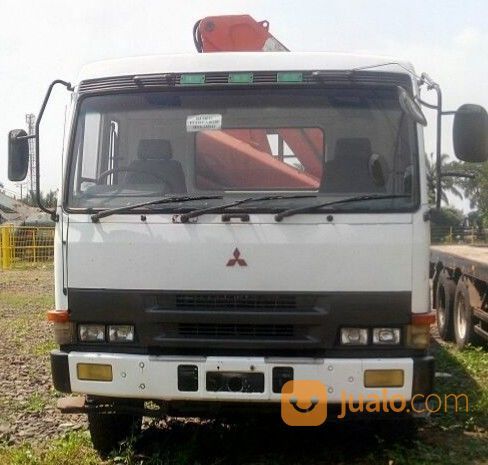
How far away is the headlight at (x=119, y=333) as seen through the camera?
4.38m

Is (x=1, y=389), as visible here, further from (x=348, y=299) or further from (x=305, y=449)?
(x=348, y=299)

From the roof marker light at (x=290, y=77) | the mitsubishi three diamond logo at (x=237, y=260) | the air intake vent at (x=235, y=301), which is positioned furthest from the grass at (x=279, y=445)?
the roof marker light at (x=290, y=77)

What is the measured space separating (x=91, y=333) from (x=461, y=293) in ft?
18.4

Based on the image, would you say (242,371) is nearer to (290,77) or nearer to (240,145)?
(240,145)

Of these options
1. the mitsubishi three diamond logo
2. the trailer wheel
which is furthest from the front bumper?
the trailer wheel

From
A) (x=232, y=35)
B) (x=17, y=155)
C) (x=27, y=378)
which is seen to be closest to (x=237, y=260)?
(x=17, y=155)

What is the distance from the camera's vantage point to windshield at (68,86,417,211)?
4.48m

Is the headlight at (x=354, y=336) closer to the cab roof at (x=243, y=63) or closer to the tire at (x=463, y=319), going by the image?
the cab roof at (x=243, y=63)

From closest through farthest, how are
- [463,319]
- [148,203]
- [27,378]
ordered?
[148,203] < [27,378] < [463,319]

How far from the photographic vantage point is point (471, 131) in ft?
15.0

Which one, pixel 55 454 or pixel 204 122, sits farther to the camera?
pixel 55 454

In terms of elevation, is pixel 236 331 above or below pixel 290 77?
below

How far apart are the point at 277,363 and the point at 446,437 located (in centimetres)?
181

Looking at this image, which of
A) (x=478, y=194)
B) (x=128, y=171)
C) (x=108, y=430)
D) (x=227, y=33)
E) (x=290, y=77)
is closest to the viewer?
(x=290, y=77)
